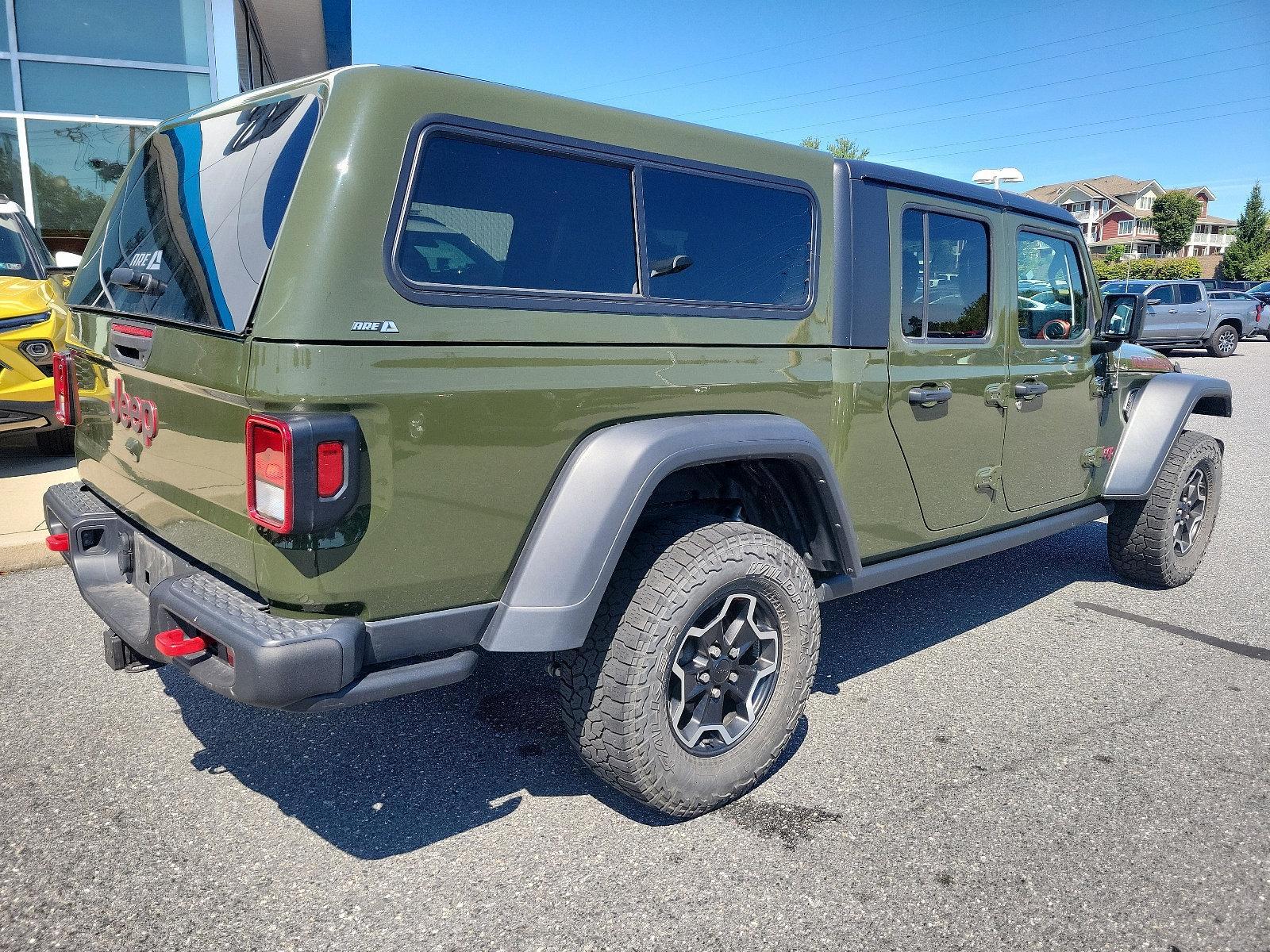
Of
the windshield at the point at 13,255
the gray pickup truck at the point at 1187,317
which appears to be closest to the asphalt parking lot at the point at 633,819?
the windshield at the point at 13,255

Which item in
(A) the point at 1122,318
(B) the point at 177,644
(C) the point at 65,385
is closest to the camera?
(B) the point at 177,644

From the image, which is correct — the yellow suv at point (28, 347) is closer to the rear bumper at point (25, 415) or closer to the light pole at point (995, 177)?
the rear bumper at point (25, 415)

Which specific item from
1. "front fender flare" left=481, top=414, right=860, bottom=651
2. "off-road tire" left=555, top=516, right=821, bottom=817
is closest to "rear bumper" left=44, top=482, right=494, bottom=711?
"front fender flare" left=481, top=414, right=860, bottom=651

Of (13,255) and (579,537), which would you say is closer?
(579,537)

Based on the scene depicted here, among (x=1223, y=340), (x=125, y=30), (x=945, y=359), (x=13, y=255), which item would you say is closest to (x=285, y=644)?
(x=945, y=359)

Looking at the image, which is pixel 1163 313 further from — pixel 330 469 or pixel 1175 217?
pixel 1175 217

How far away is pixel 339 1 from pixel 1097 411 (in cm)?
Answer: 1449

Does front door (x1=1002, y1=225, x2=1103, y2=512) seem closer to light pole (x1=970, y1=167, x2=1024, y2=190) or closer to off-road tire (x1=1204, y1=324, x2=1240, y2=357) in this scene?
light pole (x1=970, y1=167, x2=1024, y2=190)

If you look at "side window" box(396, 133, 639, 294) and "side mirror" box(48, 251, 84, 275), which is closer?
"side window" box(396, 133, 639, 294)

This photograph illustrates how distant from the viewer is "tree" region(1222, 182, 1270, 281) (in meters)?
58.9

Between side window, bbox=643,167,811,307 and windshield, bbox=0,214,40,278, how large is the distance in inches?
240

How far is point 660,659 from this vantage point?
256 cm

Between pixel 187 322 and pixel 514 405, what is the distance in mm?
851

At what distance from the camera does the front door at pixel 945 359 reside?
337 cm
